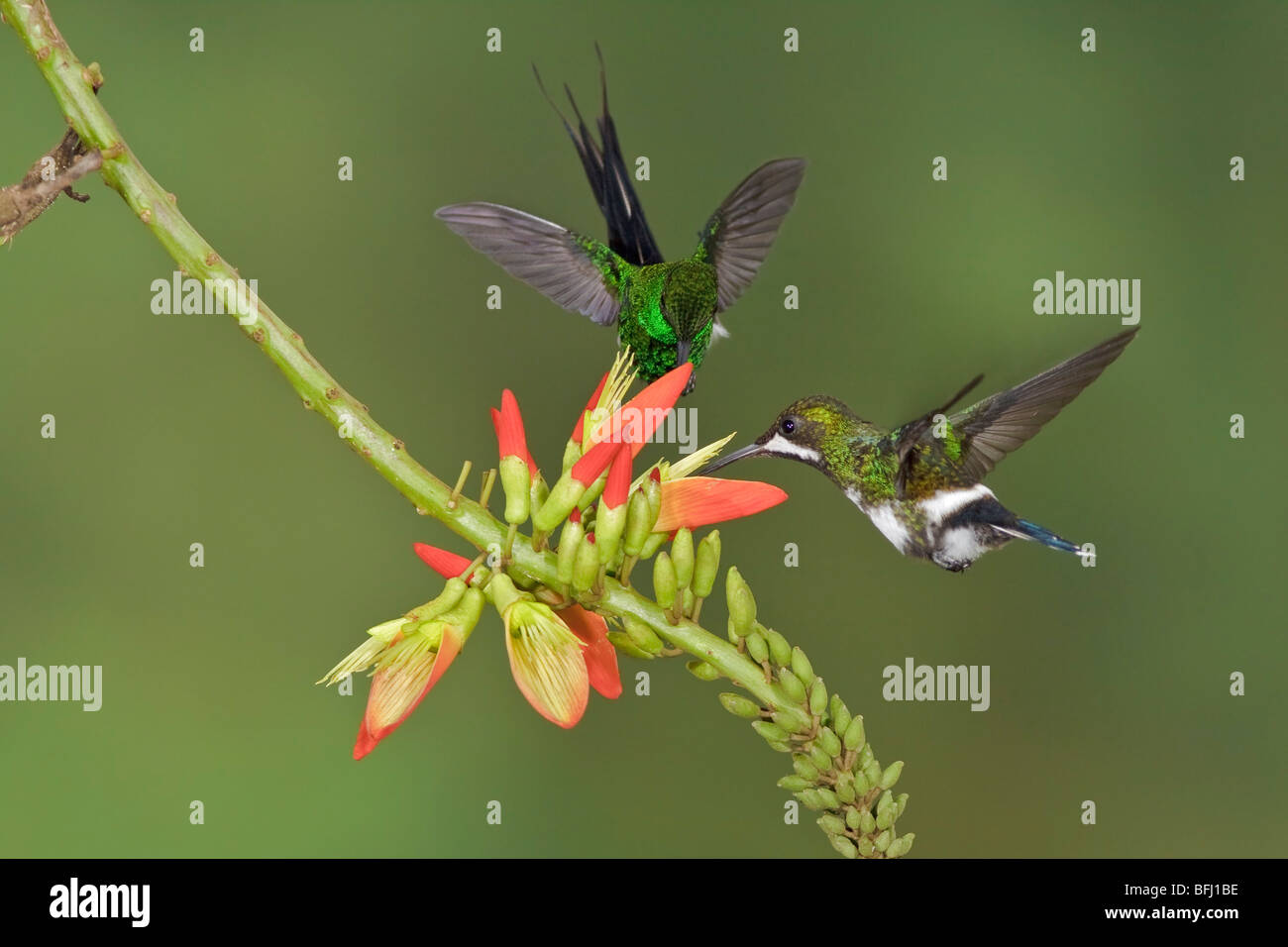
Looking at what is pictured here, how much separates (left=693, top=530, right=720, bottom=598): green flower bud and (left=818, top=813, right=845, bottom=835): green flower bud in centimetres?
15

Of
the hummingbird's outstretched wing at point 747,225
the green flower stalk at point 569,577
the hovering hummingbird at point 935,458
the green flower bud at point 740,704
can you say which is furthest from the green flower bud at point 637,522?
the hummingbird's outstretched wing at point 747,225

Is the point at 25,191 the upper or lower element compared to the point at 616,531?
upper

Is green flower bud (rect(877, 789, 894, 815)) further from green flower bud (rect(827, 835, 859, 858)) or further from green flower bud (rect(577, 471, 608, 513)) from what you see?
green flower bud (rect(577, 471, 608, 513))

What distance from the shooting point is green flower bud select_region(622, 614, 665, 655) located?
65 centimetres

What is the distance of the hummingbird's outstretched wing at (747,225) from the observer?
103cm

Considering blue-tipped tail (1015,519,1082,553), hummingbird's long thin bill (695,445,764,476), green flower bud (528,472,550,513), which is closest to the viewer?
green flower bud (528,472,550,513)

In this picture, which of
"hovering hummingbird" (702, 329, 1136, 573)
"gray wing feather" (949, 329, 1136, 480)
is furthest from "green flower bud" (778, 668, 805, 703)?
"gray wing feather" (949, 329, 1136, 480)

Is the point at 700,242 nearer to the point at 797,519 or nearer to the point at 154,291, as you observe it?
the point at 797,519

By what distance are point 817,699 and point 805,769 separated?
0.15ft

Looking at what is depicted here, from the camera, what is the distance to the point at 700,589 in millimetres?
670

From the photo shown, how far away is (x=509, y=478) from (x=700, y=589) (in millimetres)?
133

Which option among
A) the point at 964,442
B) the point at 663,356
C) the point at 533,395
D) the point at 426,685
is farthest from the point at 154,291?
the point at 426,685

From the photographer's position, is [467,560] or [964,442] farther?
[964,442]

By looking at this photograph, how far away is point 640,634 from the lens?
653 millimetres
